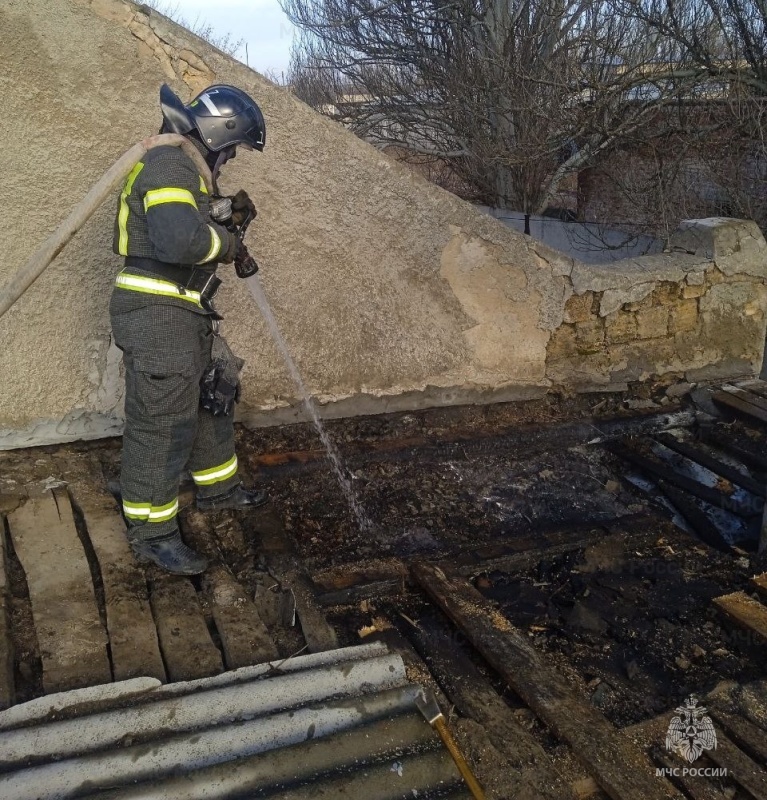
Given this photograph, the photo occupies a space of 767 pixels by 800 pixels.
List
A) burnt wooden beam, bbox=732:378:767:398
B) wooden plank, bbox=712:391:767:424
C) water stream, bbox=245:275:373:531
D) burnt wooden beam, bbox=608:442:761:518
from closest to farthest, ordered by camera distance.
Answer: water stream, bbox=245:275:373:531
burnt wooden beam, bbox=608:442:761:518
wooden plank, bbox=712:391:767:424
burnt wooden beam, bbox=732:378:767:398

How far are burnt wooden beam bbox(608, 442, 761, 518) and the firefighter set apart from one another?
2518mm

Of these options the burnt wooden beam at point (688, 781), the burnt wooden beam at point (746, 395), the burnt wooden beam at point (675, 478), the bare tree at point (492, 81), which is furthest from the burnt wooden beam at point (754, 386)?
the bare tree at point (492, 81)

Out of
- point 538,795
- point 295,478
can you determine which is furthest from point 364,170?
point 538,795

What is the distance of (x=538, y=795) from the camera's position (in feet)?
6.02

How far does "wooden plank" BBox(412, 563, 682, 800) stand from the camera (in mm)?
1903

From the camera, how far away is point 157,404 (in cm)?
270

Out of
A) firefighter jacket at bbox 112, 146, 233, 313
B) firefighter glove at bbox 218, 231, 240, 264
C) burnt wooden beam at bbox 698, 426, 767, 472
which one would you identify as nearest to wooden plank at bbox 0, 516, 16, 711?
firefighter jacket at bbox 112, 146, 233, 313

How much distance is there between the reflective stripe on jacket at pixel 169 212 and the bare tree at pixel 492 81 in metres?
7.04

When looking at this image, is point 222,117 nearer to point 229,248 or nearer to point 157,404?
point 229,248

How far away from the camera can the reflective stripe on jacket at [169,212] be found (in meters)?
2.49

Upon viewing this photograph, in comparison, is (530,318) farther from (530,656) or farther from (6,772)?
(6,772)

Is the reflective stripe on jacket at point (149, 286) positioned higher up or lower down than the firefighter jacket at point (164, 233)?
lower down

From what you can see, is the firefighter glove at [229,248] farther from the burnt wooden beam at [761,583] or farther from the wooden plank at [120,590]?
the burnt wooden beam at [761,583]
